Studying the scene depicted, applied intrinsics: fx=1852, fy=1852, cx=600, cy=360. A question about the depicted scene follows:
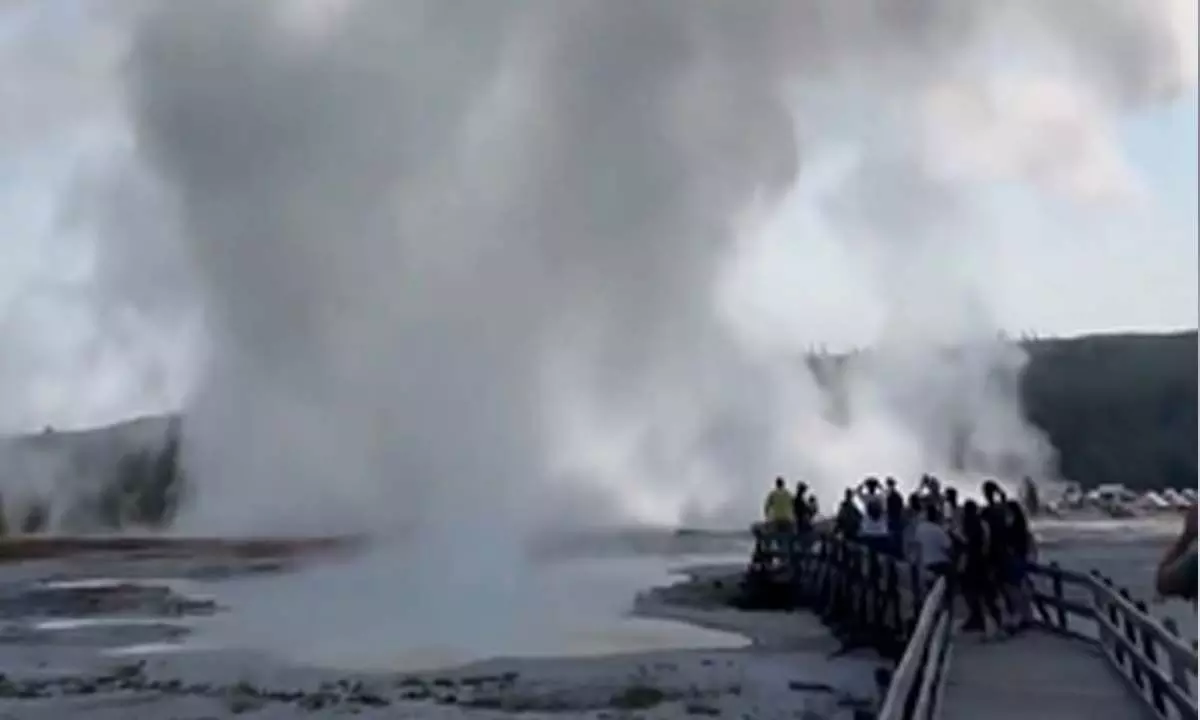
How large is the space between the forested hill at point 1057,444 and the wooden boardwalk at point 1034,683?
96988mm

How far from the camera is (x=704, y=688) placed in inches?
794

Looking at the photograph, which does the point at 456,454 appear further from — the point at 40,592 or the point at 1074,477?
the point at 1074,477

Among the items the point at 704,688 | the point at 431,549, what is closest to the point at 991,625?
the point at 704,688

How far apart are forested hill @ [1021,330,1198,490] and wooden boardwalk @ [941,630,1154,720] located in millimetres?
115275

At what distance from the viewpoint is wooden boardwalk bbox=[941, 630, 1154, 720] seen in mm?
11711

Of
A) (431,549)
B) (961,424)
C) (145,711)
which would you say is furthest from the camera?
(961,424)

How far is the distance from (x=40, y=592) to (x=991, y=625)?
2993cm

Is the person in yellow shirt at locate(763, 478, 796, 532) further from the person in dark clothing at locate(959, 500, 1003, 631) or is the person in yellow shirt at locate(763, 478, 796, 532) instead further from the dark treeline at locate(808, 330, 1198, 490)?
the dark treeline at locate(808, 330, 1198, 490)

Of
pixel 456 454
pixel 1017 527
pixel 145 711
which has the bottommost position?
pixel 145 711

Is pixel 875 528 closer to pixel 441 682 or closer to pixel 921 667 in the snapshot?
pixel 441 682

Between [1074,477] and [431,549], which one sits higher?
[1074,477]

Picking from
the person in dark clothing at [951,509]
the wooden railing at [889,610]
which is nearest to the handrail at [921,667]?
the wooden railing at [889,610]

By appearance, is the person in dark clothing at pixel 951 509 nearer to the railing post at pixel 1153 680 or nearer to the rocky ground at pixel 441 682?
the rocky ground at pixel 441 682

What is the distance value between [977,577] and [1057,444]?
130045 millimetres
